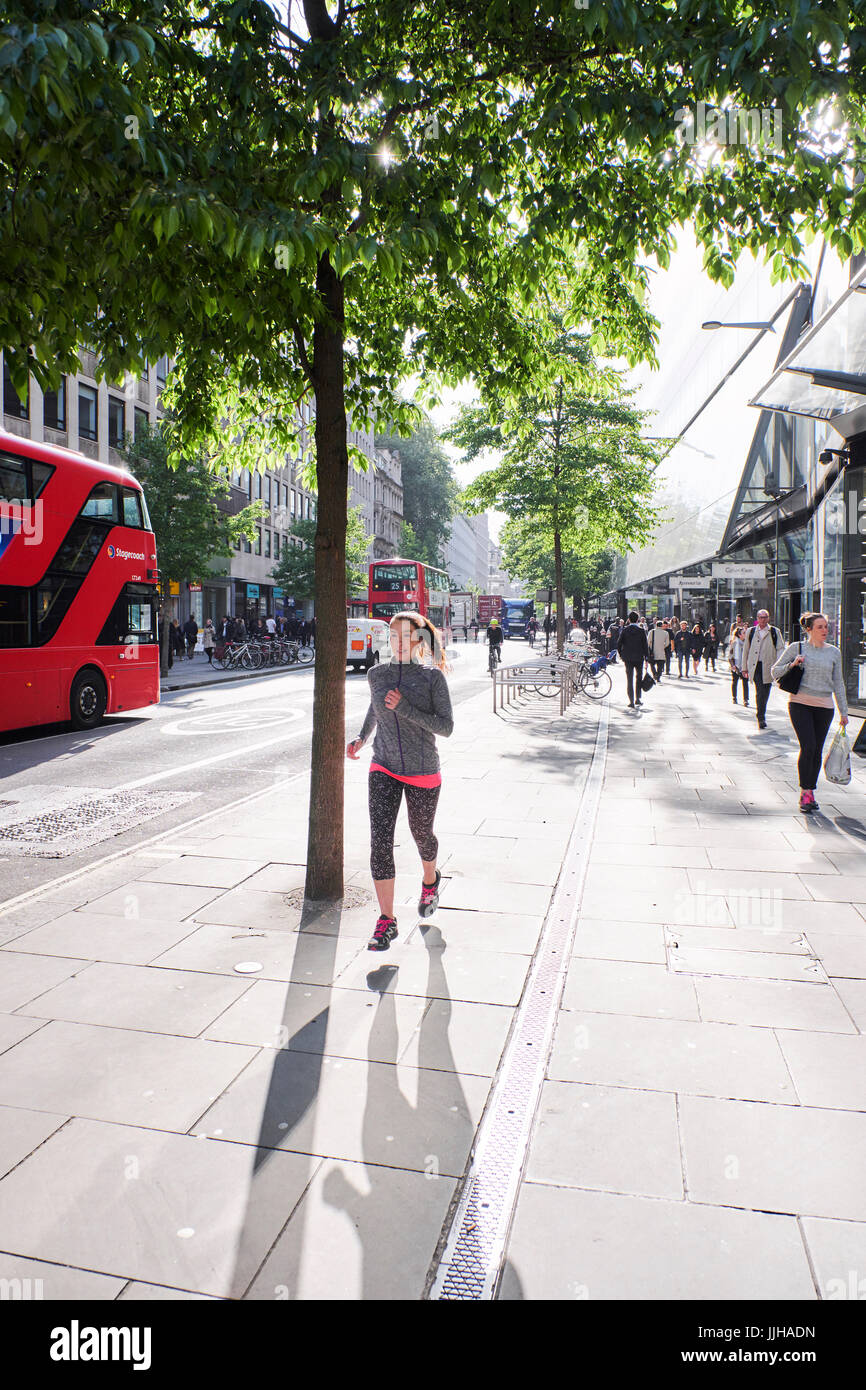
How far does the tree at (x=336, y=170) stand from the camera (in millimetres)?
3738

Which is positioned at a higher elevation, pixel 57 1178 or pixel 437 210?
pixel 437 210

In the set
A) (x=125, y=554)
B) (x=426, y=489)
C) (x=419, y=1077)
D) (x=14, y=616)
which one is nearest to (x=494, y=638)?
(x=125, y=554)

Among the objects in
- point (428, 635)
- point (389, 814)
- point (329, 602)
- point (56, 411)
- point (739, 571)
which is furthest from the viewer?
point (56, 411)

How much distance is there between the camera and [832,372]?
43.4 ft

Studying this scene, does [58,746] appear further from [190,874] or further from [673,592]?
[673,592]

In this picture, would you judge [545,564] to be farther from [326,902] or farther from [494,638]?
[326,902]

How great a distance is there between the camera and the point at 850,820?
8094mm

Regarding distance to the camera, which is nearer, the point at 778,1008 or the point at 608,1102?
the point at 608,1102

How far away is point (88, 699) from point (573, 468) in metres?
15.6

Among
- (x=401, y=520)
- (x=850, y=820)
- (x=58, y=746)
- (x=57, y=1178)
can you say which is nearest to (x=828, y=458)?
(x=850, y=820)

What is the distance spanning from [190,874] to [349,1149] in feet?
11.6

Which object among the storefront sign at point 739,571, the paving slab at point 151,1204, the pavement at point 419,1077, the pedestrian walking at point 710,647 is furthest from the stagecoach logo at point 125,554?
the pedestrian walking at point 710,647
